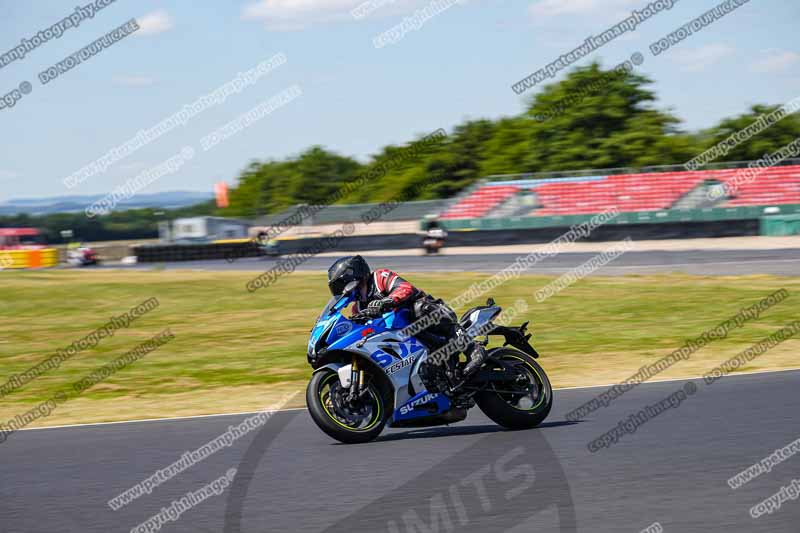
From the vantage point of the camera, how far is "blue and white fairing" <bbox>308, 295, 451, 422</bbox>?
7273 millimetres

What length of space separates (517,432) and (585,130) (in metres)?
59.2

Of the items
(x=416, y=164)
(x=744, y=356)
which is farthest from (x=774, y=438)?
(x=416, y=164)

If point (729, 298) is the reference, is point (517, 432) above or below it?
above

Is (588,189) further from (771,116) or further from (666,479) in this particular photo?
(666,479)

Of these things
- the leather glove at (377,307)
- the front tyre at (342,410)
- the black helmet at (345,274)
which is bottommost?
the front tyre at (342,410)

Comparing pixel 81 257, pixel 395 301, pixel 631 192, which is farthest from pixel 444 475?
pixel 81 257

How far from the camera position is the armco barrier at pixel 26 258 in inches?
1959

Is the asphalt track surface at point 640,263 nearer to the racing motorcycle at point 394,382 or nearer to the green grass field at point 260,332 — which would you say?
the green grass field at point 260,332

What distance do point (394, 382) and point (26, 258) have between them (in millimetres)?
46948

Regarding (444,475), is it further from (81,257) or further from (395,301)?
(81,257)

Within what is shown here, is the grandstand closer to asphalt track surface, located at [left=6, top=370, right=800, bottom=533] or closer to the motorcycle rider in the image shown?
asphalt track surface, located at [left=6, top=370, right=800, bottom=533]

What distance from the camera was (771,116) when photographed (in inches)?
2638

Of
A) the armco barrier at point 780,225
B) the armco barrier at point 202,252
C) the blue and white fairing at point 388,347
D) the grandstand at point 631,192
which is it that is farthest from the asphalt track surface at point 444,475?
the armco barrier at point 202,252

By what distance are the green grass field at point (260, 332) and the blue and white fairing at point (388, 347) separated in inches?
119
